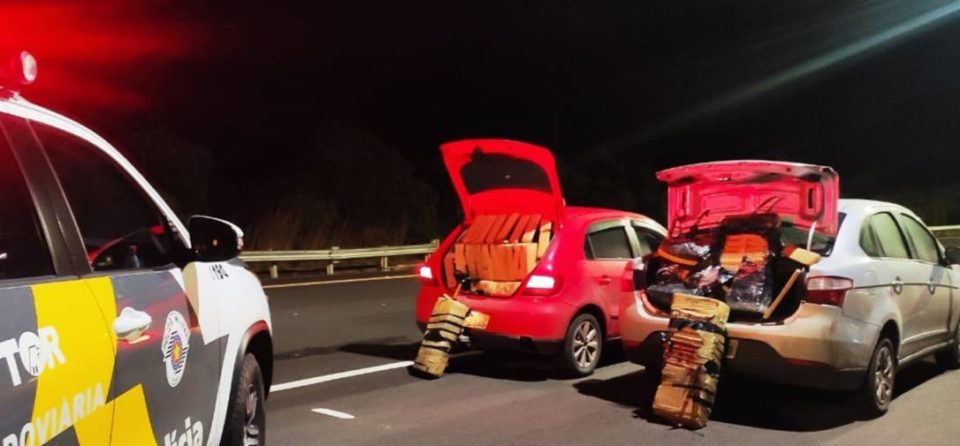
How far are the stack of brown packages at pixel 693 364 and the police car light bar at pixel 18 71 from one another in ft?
14.8

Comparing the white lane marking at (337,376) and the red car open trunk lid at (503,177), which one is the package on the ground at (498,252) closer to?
the red car open trunk lid at (503,177)

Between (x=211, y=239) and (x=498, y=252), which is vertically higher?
(x=211, y=239)

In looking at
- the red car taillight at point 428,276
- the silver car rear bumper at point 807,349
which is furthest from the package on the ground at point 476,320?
the silver car rear bumper at point 807,349

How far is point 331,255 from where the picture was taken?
18.5 meters

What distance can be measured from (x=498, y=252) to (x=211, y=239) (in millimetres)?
4303

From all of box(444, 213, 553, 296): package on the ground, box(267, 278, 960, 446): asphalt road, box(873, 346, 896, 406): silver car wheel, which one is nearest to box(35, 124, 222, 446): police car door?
box(267, 278, 960, 446): asphalt road

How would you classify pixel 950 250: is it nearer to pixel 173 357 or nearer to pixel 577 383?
pixel 577 383

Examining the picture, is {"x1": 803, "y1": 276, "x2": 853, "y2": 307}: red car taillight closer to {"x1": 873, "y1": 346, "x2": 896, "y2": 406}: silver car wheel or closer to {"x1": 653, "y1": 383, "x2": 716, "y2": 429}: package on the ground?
{"x1": 873, "y1": 346, "x2": 896, "y2": 406}: silver car wheel

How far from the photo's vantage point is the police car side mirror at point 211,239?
3.59 metres

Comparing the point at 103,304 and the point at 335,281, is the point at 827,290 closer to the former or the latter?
the point at 103,304

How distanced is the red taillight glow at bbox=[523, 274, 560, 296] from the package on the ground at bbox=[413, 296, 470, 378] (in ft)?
1.97

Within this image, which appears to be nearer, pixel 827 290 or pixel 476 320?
pixel 827 290

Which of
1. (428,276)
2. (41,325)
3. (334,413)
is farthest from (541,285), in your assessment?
(41,325)

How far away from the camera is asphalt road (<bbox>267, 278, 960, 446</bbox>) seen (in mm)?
5738
